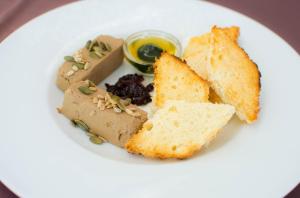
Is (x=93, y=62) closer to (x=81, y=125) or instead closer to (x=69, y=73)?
(x=69, y=73)

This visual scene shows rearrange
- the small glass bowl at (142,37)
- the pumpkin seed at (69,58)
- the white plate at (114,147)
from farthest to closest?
the small glass bowl at (142,37) → the pumpkin seed at (69,58) → the white plate at (114,147)

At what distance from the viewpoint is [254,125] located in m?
3.11

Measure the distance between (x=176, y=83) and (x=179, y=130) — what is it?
0.50m

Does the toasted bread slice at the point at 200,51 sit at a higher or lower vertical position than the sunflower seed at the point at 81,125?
lower

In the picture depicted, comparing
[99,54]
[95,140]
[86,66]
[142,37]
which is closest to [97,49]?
[99,54]

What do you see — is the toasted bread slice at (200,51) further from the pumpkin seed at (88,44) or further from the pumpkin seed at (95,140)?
the pumpkin seed at (95,140)

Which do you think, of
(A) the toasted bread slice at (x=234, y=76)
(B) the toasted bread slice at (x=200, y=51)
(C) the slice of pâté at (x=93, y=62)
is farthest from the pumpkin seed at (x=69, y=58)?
(A) the toasted bread slice at (x=234, y=76)

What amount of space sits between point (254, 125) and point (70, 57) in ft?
4.90

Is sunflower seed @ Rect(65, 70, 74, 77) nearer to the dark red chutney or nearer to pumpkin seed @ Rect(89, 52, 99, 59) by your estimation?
pumpkin seed @ Rect(89, 52, 99, 59)

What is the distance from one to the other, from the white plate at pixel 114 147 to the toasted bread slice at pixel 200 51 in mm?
168

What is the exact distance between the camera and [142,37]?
397 cm

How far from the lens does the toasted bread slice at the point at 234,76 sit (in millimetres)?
3141

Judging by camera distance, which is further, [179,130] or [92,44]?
[92,44]

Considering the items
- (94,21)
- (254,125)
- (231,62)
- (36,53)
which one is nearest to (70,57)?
(36,53)
